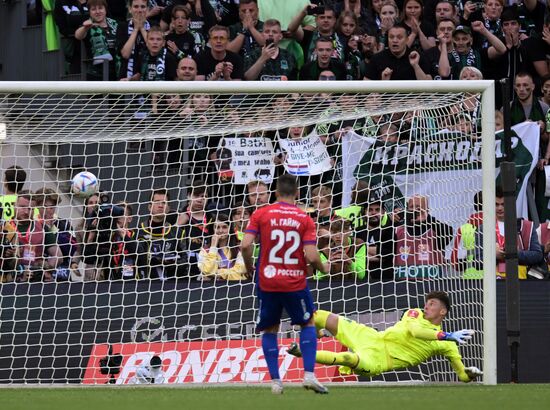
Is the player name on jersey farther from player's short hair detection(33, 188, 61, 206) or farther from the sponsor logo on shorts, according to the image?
player's short hair detection(33, 188, 61, 206)

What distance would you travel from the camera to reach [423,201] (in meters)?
12.2

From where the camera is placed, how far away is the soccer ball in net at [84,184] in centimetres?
1211

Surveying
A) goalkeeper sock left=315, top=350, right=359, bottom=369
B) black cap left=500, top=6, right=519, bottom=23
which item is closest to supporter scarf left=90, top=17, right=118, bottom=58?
black cap left=500, top=6, right=519, bottom=23

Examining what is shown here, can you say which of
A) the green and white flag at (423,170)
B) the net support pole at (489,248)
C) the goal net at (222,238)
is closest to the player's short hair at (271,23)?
the goal net at (222,238)

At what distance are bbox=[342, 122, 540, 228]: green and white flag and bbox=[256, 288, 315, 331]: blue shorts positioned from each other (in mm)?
2921

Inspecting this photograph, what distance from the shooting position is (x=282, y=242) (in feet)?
31.0

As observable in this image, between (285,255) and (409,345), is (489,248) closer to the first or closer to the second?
(409,345)

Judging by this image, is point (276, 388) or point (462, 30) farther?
point (462, 30)

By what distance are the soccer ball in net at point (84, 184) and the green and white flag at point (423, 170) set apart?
103 inches

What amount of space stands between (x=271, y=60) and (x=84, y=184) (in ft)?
12.9

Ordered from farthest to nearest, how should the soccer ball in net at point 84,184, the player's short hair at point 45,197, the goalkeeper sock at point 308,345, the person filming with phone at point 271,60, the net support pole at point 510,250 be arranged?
1. the person filming with phone at point 271,60
2. the player's short hair at point 45,197
3. the soccer ball in net at point 84,184
4. the net support pole at point 510,250
5. the goalkeeper sock at point 308,345

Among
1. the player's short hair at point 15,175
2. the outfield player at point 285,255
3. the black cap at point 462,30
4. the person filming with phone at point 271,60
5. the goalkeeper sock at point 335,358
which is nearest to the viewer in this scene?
the outfield player at point 285,255

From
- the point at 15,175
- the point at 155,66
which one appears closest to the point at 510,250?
the point at 15,175

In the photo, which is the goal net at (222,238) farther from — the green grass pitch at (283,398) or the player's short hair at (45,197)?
the green grass pitch at (283,398)
